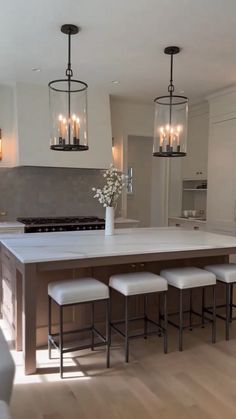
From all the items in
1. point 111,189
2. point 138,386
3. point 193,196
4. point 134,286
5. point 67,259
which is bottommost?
point 138,386

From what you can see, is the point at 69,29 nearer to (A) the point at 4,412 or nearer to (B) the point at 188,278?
(B) the point at 188,278

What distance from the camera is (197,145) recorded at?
616cm

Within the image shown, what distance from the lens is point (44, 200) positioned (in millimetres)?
5438

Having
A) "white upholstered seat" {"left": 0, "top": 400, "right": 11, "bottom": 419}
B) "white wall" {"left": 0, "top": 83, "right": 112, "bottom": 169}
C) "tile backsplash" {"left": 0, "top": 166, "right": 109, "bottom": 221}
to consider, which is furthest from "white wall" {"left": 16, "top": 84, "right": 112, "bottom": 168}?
"white upholstered seat" {"left": 0, "top": 400, "right": 11, "bottom": 419}

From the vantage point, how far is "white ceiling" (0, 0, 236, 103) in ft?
9.50

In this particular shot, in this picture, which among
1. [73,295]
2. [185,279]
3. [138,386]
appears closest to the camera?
[138,386]

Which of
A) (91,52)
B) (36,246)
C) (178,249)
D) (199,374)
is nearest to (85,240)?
(36,246)

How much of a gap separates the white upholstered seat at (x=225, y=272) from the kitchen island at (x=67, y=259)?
0.16 meters

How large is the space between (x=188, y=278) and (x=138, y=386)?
974 mm

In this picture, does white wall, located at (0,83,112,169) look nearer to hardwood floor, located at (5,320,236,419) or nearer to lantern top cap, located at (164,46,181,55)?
lantern top cap, located at (164,46,181,55)

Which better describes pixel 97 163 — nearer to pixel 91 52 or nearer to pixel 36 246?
pixel 91 52

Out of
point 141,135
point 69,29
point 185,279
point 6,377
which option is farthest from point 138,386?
point 141,135

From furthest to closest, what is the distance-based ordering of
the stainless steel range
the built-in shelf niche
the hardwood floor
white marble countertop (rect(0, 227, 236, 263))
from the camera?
the built-in shelf niche → the stainless steel range → white marble countertop (rect(0, 227, 236, 263)) → the hardwood floor

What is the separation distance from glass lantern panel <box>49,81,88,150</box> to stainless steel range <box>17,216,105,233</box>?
168 cm
